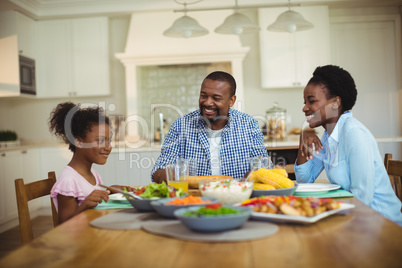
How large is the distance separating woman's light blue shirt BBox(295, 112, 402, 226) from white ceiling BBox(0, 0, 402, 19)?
10.5 feet

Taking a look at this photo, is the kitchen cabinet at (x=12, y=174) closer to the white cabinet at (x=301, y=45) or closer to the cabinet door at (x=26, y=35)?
the cabinet door at (x=26, y=35)

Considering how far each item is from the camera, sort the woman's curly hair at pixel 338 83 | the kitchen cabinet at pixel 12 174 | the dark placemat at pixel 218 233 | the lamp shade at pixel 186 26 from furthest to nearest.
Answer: the kitchen cabinet at pixel 12 174 < the lamp shade at pixel 186 26 < the woman's curly hair at pixel 338 83 < the dark placemat at pixel 218 233

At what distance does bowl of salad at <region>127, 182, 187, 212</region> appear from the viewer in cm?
129

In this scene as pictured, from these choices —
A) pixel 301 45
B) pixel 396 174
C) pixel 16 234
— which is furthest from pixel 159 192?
pixel 301 45

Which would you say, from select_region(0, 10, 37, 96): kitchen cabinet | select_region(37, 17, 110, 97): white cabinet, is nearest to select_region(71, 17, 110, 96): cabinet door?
select_region(37, 17, 110, 97): white cabinet

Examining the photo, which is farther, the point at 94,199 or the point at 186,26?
the point at 186,26

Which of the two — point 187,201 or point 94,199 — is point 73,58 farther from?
point 187,201

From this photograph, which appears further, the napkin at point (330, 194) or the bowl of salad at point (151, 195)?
the napkin at point (330, 194)

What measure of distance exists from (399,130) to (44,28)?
4434 millimetres

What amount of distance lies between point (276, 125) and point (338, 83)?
8.61ft

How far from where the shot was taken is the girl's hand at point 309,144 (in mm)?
1778

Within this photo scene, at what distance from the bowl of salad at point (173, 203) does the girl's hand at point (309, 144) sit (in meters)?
0.71

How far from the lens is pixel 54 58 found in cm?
500

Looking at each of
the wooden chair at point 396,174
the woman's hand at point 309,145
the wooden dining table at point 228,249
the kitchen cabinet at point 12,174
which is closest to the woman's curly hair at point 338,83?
the woman's hand at point 309,145
